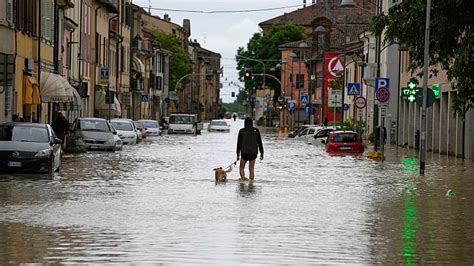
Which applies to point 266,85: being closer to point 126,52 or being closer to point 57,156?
point 126,52

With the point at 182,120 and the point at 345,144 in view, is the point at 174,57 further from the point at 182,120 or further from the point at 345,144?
the point at 345,144

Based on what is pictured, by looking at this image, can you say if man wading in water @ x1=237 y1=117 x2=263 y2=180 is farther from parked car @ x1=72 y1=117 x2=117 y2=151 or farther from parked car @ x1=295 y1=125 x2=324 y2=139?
parked car @ x1=295 y1=125 x2=324 y2=139

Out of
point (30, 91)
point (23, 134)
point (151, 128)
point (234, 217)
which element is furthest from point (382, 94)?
point (151, 128)

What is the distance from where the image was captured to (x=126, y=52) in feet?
318

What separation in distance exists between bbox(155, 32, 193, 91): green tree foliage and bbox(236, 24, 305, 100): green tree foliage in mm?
7864

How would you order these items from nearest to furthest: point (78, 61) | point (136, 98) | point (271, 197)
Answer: point (271, 197)
point (78, 61)
point (136, 98)

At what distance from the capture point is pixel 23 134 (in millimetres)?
28938

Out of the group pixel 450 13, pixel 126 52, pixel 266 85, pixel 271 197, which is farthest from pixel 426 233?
pixel 266 85

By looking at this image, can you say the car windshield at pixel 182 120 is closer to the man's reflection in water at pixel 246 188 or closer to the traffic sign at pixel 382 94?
the traffic sign at pixel 382 94

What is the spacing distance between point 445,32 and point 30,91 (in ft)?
66.9

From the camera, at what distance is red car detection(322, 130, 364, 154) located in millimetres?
49969

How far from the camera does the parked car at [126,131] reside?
2271 inches

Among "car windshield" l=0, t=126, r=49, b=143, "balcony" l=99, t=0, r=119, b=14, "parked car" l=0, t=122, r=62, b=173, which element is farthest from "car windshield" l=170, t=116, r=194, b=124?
"car windshield" l=0, t=126, r=49, b=143

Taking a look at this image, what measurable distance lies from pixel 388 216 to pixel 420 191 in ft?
23.1
